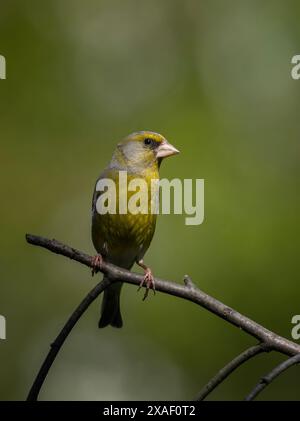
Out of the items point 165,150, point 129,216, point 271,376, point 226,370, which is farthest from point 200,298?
point 165,150

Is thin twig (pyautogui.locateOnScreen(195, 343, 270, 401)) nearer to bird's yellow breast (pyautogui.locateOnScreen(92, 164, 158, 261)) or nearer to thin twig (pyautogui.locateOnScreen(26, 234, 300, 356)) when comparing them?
thin twig (pyautogui.locateOnScreen(26, 234, 300, 356))

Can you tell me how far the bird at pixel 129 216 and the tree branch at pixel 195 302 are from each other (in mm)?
1590

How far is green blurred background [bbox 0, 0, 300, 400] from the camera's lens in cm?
467

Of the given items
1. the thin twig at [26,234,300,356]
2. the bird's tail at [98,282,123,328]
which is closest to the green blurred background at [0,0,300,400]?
the bird's tail at [98,282,123,328]

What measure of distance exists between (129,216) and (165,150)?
59 cm

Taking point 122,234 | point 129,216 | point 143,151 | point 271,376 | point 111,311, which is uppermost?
point 143,151

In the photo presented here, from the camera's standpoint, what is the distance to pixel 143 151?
4.86m

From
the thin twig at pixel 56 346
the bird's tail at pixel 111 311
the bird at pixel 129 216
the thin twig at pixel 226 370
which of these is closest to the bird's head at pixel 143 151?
the bird at pixel 129 216

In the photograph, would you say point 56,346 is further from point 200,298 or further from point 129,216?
point 129,216

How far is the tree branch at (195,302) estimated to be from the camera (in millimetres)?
2314

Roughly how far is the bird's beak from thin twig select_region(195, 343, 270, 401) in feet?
8.16

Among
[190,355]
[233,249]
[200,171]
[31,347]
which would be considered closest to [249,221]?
[233,249]

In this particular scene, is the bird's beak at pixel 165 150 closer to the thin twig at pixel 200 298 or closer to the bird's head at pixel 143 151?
→ the bird's head at pixel 143 151
